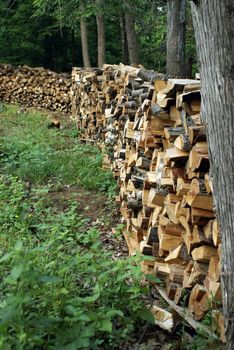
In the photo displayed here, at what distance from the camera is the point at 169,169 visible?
4012mm

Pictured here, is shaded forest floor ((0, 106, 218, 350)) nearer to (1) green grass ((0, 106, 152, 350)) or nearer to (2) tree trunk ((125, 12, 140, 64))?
(1) green grass ((0, 106, 152, 350))

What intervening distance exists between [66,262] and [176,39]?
7564 mm

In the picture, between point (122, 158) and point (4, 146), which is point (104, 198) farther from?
point (4, 146)

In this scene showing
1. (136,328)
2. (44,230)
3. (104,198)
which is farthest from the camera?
(104,198)

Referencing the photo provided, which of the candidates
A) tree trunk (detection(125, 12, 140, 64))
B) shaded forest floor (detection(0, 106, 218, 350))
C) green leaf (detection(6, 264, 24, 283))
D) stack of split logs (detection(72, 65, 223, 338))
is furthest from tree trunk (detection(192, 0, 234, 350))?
tree trunk (detection(125, 12, 140, 64))

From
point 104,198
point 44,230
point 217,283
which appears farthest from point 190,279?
point 104,198

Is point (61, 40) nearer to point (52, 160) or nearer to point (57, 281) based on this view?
point (52, 160)

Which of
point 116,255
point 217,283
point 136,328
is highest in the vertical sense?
point 217,283

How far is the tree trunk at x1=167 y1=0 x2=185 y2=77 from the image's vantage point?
10078 millimetres

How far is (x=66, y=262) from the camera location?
3562 mm

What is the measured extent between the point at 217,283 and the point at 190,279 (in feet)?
1.25

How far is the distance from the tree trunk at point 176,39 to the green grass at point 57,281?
4.00 metres

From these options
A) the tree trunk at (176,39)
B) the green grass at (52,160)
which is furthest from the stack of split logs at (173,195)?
the tree trunk at (176,39)

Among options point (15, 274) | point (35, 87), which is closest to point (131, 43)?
point (35, 87)
